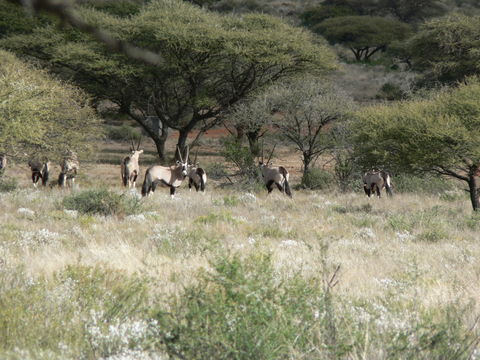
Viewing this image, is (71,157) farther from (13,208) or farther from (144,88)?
(144,88)

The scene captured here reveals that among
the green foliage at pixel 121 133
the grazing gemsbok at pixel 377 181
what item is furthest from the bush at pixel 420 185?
the green foliage at pixel 121 133

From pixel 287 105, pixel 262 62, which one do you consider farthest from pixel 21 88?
pixel 262 62

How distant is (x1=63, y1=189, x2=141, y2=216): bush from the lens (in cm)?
1419

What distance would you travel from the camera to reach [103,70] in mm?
34375

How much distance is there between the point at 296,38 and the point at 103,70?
42.0 feet

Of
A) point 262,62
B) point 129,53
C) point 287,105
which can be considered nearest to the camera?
point 129,53

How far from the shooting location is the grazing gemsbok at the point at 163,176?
1866 centimetres

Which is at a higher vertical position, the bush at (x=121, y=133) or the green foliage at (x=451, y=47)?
the green foliage at (x=451, y=47)

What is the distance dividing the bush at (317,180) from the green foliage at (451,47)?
17915 mm

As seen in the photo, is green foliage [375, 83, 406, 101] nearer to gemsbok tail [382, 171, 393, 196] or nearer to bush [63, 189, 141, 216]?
gemsbok tail [382, 171, 393, 196]

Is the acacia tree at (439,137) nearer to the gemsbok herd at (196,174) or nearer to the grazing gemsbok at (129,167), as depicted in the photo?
the gemsbok herd at (196,174)

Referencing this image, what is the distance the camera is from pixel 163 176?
19047mm

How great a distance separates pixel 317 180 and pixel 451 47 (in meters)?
21.1

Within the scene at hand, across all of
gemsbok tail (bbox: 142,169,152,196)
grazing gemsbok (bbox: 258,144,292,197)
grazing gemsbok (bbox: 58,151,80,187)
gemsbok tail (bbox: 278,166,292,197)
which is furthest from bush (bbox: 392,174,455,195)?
grazing gemsbok (bbox: 58,151,80,187)
